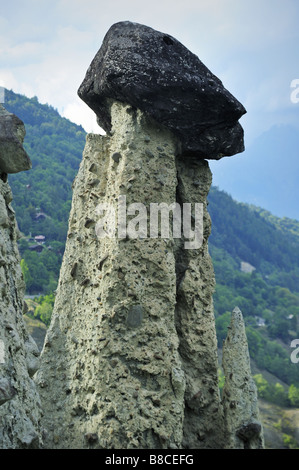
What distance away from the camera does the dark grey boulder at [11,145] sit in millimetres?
4652

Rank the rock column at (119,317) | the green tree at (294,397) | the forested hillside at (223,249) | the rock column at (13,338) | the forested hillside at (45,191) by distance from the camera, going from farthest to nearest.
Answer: the forested hillside at (223,249)
the forested hillside at (45,191)
the green tree at (294,397)
the rock column at (119,317)
the rock column at (13,338)

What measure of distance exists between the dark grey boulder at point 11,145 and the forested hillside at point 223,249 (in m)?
27.0

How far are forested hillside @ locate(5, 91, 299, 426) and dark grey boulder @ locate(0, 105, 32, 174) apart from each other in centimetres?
2697

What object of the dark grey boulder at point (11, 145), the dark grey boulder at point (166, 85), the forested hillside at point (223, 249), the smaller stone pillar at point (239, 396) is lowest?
the smaller stone pillar at point (239, 396)

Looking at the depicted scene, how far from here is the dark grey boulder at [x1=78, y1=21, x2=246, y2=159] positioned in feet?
18.9

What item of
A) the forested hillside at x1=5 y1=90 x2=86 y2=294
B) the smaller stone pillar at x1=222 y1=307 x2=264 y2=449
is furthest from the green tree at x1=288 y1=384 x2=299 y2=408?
the smaller stone pillar at x1=222 y1=307 x2=264 y2=449

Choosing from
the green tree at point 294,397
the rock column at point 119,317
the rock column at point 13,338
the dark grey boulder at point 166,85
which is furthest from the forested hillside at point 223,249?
A: the rock column at point 13,338

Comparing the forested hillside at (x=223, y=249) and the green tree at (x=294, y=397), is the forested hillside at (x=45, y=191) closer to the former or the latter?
the forested hillside at (x=223, y=249)

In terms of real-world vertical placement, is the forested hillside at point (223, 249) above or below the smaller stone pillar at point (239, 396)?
above

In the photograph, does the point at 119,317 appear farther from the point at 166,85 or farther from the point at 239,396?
the point at 166,85

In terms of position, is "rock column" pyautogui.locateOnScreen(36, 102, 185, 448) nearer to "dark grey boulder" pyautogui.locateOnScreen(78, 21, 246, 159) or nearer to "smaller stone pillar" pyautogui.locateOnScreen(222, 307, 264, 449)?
"dark grey boulder" pyautogui.locateOnScreen(78, 21, 246, 159)

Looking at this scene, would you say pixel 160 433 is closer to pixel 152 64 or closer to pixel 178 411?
pixel 178 411

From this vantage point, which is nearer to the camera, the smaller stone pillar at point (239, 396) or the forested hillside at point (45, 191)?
the smaller stone pillar at point (239, 396)

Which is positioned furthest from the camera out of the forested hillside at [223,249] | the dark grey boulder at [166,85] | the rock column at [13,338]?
the forested hillside at [223,249]
